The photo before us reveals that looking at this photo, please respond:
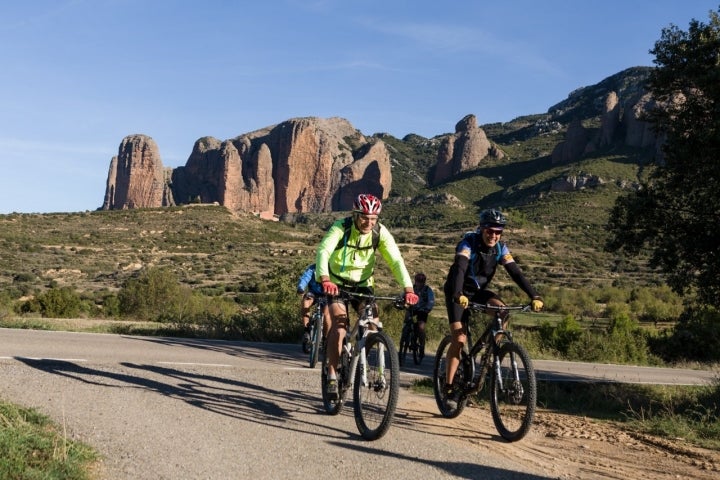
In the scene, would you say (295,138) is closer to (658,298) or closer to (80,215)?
(80,215)

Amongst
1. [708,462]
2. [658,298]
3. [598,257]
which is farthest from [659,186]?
[598,257]

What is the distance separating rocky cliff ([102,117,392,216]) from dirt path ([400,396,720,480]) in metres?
155

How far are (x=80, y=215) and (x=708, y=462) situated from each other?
275 feet

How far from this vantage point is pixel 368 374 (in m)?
6.55

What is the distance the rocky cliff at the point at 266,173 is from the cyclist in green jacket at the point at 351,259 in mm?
155261

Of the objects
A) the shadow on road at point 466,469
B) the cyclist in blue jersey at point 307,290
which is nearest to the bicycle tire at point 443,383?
the shadow on road at point 466,469

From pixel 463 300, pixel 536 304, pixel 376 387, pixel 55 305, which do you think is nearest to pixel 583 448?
pixel 536 304

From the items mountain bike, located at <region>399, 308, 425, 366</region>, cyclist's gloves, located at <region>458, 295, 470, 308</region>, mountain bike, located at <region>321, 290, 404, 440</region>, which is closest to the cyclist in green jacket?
mountain bike, located at <region>321, 290, 404, 440</region>

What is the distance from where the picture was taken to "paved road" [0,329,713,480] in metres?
5.16

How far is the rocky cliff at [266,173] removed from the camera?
165 meters

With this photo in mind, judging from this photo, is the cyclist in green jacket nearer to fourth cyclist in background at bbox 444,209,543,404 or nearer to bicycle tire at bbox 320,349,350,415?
bicycle tire at bbox 320,349,350,415

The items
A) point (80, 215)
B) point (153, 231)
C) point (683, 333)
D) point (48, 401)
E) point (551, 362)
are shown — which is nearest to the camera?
point (48, 401)

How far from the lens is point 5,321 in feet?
56.4

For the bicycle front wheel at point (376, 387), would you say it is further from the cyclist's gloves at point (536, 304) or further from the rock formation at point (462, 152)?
the rock formation at point (462, 152)
